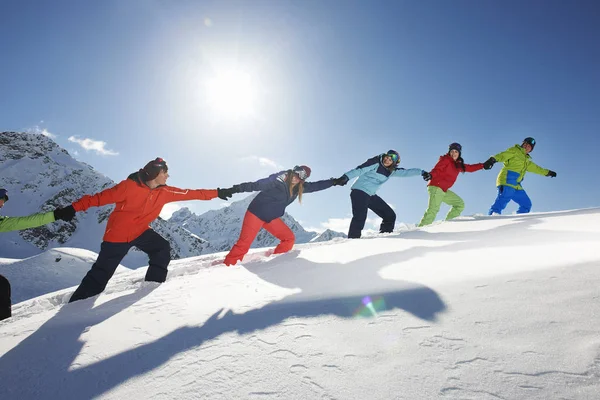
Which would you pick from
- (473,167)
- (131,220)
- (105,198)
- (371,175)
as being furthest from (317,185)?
(473,167)

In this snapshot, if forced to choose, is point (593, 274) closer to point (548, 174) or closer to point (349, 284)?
point (349, 284)

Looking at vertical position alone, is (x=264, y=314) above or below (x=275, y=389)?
above

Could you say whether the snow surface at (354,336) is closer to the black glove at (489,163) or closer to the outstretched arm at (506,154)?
the black glove at (489,163)

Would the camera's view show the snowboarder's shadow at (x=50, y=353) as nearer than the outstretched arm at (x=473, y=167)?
Yes

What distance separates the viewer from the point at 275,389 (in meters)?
1.23

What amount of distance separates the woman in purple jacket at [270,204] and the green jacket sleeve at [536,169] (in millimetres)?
5804

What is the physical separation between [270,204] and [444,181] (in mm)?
3992

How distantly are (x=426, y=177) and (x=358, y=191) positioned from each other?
1581 mm

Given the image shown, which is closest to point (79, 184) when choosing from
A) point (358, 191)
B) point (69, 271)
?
point (69, 271)

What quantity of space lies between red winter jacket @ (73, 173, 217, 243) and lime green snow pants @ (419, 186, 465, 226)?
5.16 meters

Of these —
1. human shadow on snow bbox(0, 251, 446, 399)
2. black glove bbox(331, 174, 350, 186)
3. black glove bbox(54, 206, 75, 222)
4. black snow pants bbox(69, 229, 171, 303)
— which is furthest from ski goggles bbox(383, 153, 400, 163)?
black glove bbox(54, 206, 75, 222)

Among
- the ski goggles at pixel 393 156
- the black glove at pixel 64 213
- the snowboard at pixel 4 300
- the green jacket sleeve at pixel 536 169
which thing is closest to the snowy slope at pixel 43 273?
the snowboard at pixel 4 300

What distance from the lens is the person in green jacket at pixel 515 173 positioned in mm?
7375

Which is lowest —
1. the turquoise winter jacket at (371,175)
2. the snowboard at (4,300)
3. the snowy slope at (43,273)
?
the snowy slope at (43,273)
